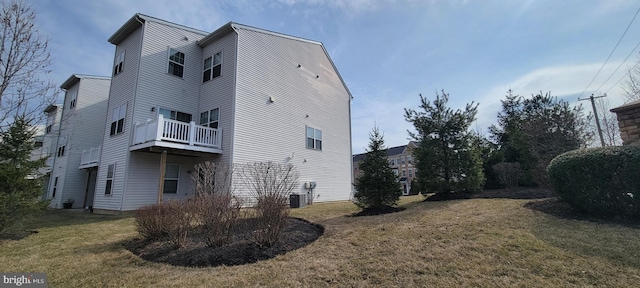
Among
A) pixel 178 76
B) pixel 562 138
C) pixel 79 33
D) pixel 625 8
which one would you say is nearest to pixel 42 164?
pixel 79 33

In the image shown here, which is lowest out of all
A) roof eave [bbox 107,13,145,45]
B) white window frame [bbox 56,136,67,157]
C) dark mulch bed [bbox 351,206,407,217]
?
dark mulch bed [bbox 351,206,407,217]

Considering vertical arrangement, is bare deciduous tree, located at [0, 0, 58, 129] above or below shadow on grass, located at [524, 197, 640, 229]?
Answer: above

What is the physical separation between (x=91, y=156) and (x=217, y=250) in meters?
15.0

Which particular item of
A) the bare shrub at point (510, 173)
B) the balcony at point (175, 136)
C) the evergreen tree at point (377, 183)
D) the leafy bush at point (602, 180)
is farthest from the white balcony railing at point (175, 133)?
the bare shrub at point (510, 173)

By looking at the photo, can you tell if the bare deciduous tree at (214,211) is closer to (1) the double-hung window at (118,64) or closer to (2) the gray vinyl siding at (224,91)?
(2) the gray vinyl siding at (224,91)

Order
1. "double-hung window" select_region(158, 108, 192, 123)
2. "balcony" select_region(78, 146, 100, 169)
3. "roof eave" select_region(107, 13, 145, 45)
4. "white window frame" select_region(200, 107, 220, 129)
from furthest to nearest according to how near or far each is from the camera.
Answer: "balcony" select_region(78, 146, 100, 169) → "white window frame" select_region(200, 107, 220, 129) → "double-hung window" select_region(158, 108, 192, 123) → "roof eave" select_region(107, 13, 145, 45)

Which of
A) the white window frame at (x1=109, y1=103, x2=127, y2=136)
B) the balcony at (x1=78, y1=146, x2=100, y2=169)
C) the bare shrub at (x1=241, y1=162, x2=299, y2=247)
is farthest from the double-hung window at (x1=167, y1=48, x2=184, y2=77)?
the bare shrub at (x1=241, y1=162, x2=299, y2=247)

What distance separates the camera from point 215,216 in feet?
18.7

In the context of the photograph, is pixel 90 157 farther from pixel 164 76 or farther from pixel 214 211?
pixel 214 211

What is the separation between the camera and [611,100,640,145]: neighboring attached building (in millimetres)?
6969

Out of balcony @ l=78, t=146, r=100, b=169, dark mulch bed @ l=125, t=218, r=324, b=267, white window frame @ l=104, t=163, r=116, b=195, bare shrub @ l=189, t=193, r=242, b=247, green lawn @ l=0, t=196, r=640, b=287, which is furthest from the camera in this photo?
balcony @ l=78, t=146, r=100, b=169

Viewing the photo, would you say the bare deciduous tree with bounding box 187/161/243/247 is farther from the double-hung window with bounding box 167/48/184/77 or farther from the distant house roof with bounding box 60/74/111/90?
the distant house roof with bounding box 60/74/111/90

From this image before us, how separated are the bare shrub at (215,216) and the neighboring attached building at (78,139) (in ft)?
52.1

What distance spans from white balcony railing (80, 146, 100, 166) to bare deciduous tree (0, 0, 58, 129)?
26.9 feet
